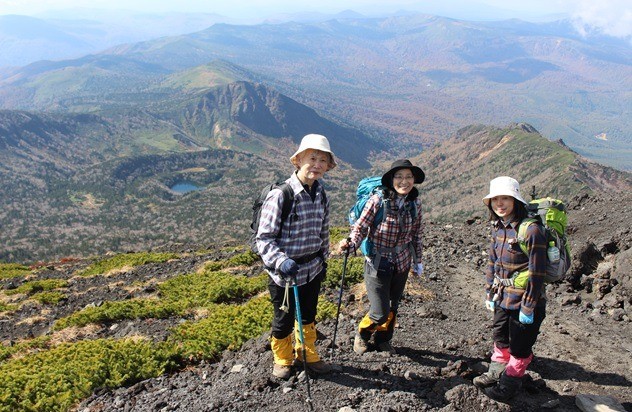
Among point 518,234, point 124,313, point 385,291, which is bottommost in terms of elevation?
point 124,313

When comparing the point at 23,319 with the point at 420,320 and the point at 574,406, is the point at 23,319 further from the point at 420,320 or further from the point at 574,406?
the point at 574,406

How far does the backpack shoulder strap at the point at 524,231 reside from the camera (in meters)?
5.05

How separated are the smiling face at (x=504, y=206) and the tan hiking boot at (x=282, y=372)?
→ 355cm

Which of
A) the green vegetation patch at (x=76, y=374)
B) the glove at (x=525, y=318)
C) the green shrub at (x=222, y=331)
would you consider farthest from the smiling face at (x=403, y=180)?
the green vegetation patch at (x=76, y=374)

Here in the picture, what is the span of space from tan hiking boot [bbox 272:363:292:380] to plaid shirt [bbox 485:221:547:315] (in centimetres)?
296

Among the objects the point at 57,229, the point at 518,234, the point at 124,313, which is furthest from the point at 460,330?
the point at 57,229

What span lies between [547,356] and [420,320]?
7.96 feet

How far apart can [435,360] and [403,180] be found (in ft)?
10.6

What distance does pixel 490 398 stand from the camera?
17.9 feet

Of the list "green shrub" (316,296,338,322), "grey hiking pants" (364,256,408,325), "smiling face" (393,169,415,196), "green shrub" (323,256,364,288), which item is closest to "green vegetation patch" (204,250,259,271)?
"green shrub" (323,256,364,288)

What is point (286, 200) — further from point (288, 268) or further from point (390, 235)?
point (390, 235)

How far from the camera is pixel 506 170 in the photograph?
5650 inches

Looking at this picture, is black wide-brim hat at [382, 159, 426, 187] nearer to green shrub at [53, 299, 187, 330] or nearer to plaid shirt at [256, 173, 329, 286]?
plaid shirt at [256, 173, 329, 286]

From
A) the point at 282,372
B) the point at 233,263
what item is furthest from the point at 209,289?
the point at 282,372
